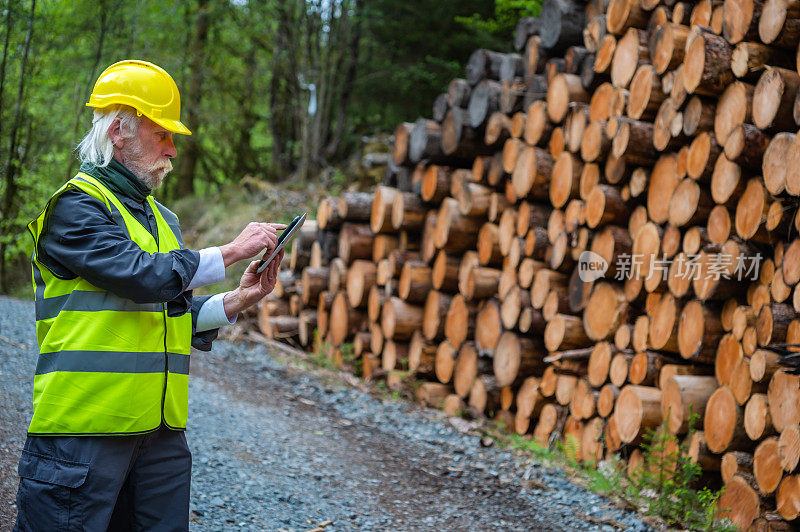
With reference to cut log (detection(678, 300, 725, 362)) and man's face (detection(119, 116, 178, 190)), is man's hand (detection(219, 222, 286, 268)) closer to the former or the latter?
man's face (detection(119, 116, 178, 190))

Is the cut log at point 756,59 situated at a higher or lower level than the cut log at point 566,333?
higher

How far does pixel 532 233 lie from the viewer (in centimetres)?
546

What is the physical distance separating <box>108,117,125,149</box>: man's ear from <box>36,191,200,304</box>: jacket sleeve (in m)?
0.23

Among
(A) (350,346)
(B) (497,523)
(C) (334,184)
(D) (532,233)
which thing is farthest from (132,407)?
(C) (334,184)

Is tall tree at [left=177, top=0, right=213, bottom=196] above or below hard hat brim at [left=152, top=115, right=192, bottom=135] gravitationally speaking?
above

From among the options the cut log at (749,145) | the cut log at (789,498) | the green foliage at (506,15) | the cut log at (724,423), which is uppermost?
the green foliage at (506,15)

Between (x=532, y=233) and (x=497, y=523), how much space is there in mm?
2366

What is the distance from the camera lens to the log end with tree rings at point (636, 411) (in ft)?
13.8

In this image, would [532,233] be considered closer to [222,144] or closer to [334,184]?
[334,184]

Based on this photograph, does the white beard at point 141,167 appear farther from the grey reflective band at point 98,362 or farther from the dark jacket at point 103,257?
the grey reflective band at point 98,362

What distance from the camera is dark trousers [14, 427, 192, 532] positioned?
195 cm

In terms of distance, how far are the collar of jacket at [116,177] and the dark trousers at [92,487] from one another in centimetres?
73

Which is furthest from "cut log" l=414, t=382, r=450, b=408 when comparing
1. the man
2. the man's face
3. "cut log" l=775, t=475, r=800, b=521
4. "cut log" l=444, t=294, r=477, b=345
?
the man's face

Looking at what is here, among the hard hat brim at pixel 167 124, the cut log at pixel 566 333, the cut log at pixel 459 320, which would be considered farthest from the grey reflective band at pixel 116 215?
the cut log at pixel 459 320
